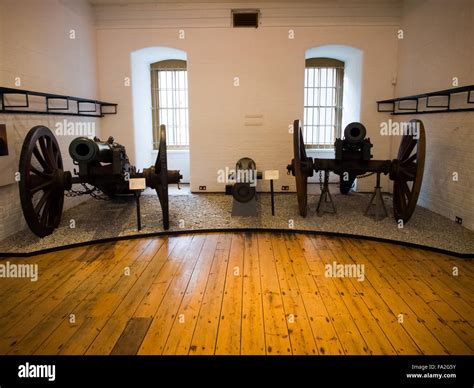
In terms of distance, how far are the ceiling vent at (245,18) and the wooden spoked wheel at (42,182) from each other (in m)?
4.01

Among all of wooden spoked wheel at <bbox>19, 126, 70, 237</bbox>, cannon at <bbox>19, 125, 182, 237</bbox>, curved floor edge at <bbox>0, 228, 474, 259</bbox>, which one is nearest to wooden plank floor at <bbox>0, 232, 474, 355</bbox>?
curved floor edge at <bbox>0, 228, 474, 259</bbox>

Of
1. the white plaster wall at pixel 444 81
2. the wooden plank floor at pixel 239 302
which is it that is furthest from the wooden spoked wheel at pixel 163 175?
the white plaster wall at pixel 444 81

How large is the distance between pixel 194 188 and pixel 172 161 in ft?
4.70

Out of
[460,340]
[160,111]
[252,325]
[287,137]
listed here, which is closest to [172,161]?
[160,111]

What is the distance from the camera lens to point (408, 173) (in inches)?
Result: 199

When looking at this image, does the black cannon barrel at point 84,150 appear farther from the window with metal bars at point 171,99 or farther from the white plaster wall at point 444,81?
the white plaster wall at point 444,81

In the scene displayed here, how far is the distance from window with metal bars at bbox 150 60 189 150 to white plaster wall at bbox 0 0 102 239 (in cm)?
201

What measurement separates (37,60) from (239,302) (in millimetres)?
4185

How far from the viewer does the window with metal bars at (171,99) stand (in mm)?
8664

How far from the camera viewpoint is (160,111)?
8.89 meters

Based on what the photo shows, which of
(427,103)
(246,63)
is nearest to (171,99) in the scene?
(246,63)

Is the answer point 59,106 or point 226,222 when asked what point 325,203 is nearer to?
point 226,222
